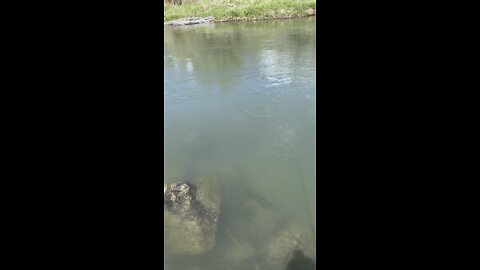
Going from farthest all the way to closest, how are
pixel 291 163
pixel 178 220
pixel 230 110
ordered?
A: pixel 230 110 → pixel 291 163 → pixel 178 220

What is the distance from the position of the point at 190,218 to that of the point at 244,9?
21.5 meters

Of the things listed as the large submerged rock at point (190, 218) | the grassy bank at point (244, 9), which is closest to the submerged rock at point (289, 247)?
the large submerged rock at point (190, 218)

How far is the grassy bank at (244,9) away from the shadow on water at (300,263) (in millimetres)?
20566

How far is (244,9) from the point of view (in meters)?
24.0

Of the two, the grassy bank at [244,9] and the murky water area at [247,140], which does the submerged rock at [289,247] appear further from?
the grassy bank at [244,9]

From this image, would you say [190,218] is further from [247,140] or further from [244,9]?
[244,9]

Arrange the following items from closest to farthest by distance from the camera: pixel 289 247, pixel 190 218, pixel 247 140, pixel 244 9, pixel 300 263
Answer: pixel 300 263, pixel 289 247, pixel 190 218, pixel 247 140, pixel 244 9

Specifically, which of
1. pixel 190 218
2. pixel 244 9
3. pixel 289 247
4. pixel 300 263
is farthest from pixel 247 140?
pixel 244 9

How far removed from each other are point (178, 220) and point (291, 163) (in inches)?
85.8

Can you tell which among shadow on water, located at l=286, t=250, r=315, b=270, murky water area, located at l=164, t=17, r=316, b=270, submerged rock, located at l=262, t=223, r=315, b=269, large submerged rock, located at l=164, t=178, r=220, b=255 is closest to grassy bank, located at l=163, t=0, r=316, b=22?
murky water area, located at l=164, t=17, r=316, b=270
